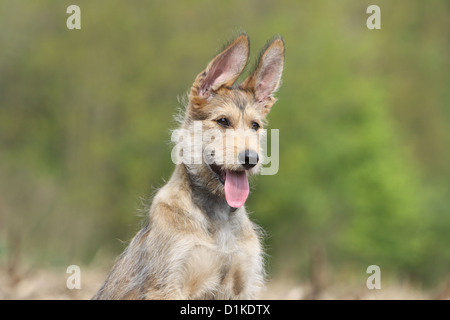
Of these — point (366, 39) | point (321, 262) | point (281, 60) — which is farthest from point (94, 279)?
point (366, 39)

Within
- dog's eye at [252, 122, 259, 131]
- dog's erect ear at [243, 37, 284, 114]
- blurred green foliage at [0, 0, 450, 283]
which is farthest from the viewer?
blurred green foliage at [0, 0, 450, 283]

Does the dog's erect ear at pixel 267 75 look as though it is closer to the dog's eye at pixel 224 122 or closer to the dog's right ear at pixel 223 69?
the dog's right ear at pixel 223 69

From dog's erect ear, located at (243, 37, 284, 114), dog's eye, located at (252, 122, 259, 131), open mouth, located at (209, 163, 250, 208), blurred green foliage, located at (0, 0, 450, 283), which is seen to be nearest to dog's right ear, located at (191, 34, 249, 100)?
dog's erect ear, located at (243, 37, 284, 114)

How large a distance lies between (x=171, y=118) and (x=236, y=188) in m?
27.7

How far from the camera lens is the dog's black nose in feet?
23.6

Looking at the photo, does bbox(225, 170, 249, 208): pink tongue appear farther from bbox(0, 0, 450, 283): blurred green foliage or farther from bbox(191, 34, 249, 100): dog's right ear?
bbox(0, 0, 450, 283): blurred green foliage

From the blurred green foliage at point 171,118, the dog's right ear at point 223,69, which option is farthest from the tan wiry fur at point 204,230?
the blurred green foliage at point 171,118

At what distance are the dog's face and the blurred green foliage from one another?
21.5 meters

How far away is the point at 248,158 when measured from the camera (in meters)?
7.18

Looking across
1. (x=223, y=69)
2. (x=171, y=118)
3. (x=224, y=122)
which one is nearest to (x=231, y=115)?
(x=224, y=122)

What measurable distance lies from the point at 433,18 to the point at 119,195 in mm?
42297

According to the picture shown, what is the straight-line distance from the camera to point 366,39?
54906mm

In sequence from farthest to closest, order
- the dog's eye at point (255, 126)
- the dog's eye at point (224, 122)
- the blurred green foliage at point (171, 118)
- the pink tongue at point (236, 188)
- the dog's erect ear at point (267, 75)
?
1. the blurred green foliage at point (171, 118)
2. the dog's erect ear at point (267, 75)
3. the dog's eye at point (255, 126)
4. the dog's eye at point (224, 122)
5. the pink tongue at point (236, 188)

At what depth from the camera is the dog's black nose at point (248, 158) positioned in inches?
283
